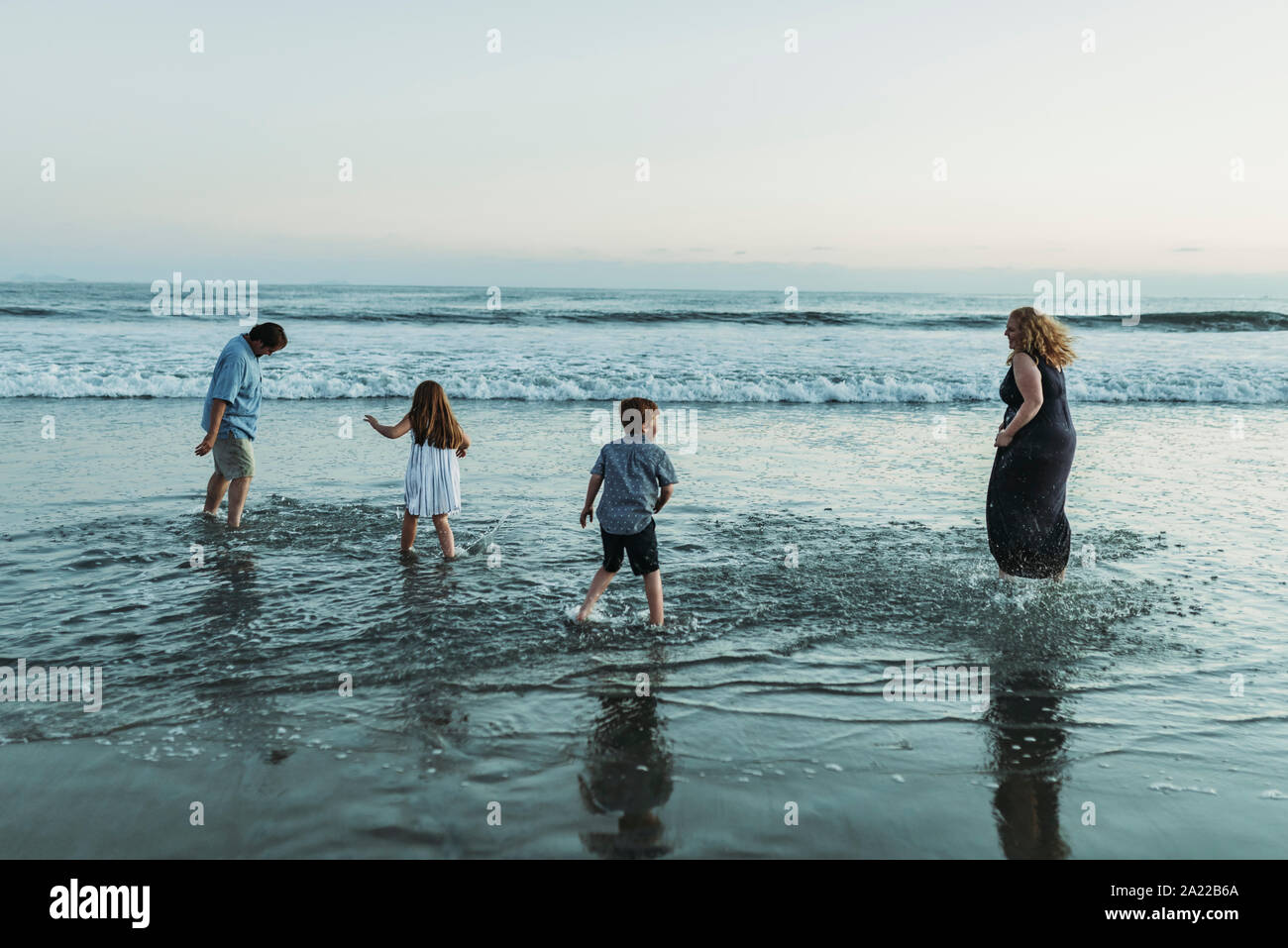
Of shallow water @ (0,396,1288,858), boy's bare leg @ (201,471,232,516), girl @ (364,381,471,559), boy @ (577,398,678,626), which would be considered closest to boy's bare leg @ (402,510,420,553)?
girl @ (364,381,471,559)

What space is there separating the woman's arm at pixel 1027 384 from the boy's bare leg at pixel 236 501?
597cm

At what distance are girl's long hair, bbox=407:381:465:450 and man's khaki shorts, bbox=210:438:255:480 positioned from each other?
5.49 feet

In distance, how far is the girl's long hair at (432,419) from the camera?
6.98 m

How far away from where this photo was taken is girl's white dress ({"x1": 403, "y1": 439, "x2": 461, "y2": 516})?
7.03 metres

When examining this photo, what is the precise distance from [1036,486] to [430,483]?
13.9ft

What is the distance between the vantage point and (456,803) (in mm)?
3410

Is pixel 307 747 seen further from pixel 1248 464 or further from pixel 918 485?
pixel 1248 464

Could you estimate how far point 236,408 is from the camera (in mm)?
7723

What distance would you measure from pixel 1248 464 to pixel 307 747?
11.2 m

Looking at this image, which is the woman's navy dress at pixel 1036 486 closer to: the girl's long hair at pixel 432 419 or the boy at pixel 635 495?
the boy at pixel 635 495

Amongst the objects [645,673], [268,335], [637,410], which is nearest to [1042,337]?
[637,410]

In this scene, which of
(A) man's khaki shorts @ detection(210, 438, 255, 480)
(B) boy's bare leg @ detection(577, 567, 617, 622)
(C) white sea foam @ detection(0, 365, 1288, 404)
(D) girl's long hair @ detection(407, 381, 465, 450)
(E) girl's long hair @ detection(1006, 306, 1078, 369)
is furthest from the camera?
(C) white sea foam @ detection(0, 365, 1288, 404)

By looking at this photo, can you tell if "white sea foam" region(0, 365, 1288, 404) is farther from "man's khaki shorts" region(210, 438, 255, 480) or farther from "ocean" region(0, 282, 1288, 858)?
"man's khaki shorts" region(210, 438, 255, 480)
